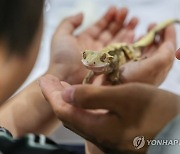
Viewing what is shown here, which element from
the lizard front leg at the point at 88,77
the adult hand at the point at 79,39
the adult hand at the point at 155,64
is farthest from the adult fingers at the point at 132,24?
the lizard front leg at the point at 88,77

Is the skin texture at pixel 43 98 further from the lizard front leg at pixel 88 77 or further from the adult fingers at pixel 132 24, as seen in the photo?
the adult fingers at pixel 132 24

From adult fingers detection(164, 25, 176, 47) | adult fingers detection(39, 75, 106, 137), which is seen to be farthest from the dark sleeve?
adult fingers detection(164, 25, 176, 47)

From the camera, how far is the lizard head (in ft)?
2.01

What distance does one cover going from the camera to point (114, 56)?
0.79m

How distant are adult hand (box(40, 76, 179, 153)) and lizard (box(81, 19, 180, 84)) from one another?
7 cm

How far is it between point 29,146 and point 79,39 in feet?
1.42

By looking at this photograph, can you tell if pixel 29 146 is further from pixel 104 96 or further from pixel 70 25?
pixel 70 25

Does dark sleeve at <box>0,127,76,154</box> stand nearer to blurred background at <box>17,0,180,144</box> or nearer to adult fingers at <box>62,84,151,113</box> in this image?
adult fingers at <box>62,84,151,113</box>

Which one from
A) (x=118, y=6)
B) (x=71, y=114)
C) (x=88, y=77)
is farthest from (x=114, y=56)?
(x=118, y=6)

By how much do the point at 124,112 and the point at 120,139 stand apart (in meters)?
0.03

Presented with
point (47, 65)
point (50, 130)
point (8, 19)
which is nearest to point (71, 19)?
point (47, 65)

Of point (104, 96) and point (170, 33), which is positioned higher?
point (104, 96)

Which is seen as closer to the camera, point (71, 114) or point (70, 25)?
point (71, 114)

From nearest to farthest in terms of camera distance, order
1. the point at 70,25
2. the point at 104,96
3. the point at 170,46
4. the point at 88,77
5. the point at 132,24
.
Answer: the point at 104,96
the point at 88,77
the point at 170,46
the point at 70,25
the point at 132,24
